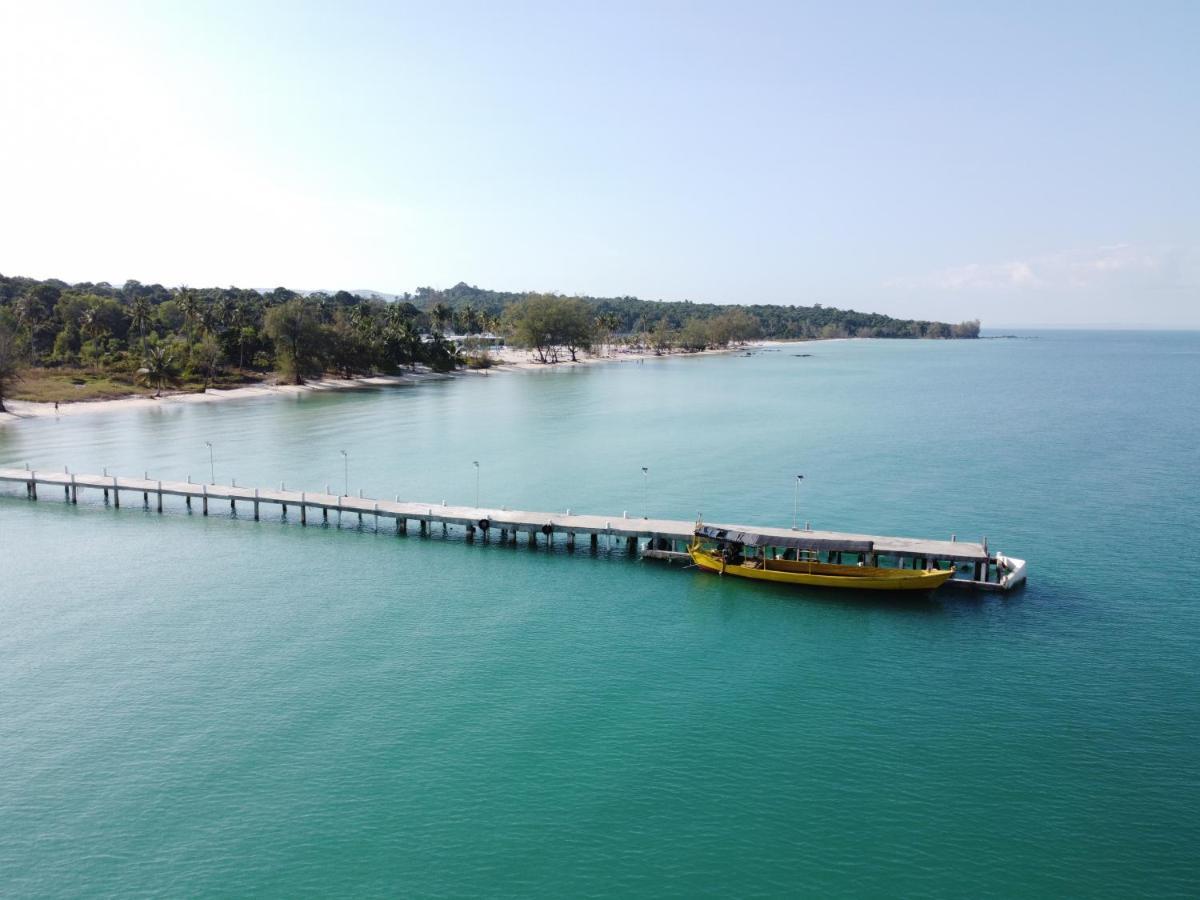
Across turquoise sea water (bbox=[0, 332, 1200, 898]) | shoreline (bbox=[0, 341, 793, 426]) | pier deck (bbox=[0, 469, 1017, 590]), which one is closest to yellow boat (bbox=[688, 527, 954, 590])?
pier deck (bbox=[0, 469, 1017, 590])

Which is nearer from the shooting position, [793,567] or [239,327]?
[793,567]

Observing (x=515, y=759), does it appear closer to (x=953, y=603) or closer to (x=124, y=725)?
(x=124, y=725)

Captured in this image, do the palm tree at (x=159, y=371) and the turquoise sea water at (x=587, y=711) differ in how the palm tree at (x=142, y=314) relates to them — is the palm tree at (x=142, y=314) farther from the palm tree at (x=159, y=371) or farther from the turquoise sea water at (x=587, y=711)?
the turquoise sea water at (x=587, y=711)

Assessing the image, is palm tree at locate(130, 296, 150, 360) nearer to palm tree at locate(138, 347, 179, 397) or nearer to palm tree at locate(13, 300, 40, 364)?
palm tree at locate(138, 347, 179, 397)

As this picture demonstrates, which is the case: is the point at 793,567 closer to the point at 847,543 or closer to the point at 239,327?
Result: the point at 847,543

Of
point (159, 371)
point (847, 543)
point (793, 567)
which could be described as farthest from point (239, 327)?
point (847, 543)

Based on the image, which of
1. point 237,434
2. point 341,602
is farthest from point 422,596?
point 237,434
